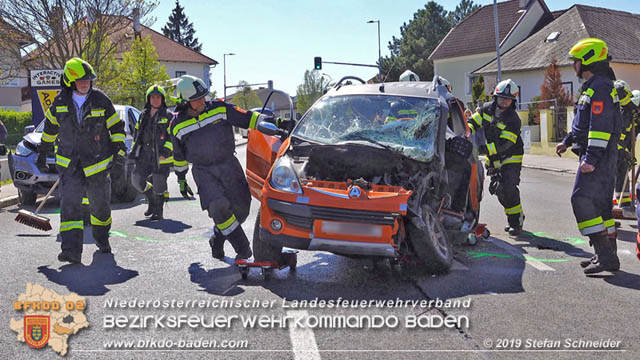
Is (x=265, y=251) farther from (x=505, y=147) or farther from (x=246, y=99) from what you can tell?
(x=246, y=99)

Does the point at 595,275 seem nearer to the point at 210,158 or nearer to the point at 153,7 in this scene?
the point at 210,158

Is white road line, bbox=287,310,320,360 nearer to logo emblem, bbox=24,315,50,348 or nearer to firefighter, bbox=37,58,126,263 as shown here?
logo emblem, bbox=24,315,50,348

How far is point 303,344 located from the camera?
13.7ft

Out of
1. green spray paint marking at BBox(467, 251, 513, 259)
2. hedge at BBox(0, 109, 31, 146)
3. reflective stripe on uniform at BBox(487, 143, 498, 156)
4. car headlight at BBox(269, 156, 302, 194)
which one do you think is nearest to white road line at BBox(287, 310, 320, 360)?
car headlight at BBox(269, 156, 302, 194)

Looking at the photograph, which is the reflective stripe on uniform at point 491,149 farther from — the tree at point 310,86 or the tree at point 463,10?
the tree at point 310,86

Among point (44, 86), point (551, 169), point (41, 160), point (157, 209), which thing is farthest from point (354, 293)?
point (551, 169)

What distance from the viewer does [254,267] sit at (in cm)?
580

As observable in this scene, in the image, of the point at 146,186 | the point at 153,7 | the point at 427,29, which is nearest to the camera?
the point at 146,186

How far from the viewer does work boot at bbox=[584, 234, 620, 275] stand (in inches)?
239

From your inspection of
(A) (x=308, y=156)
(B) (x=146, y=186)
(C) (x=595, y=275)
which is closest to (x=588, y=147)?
(C) (x=595, y=275)

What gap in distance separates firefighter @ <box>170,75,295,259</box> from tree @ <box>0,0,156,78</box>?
75.8ft

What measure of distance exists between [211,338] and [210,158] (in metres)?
2.57

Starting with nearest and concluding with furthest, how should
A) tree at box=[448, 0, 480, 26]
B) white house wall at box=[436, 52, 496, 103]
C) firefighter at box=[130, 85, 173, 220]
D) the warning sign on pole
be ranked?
1. firefighter at box=[130, 85, 173, 220]
2. the warning sign on pole
3. white house wall at box=[436, 52, 496, 103]
4. tree at box=[448, 0, 480, 26]

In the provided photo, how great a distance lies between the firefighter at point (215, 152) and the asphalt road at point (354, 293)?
480mm
